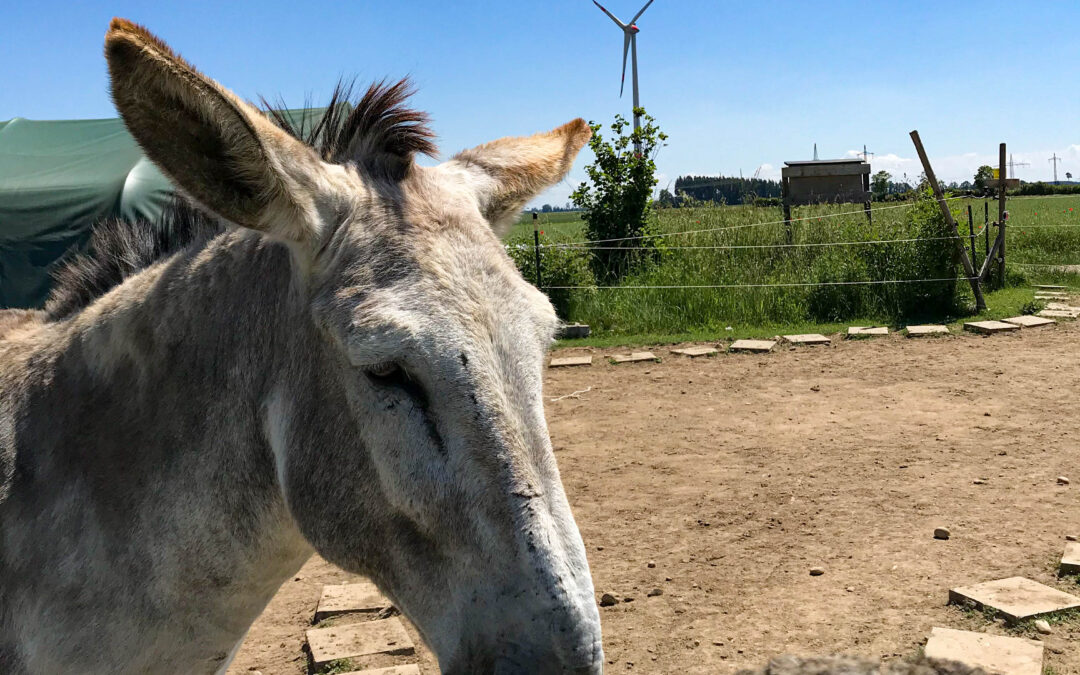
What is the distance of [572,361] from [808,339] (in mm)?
3114

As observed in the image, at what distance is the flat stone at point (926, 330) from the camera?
10.2 metres

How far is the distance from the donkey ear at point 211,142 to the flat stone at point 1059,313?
11.7 metres

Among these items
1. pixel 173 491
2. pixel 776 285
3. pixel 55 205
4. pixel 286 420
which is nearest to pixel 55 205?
pixel 55 205

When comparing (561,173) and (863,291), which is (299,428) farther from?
(863,291)

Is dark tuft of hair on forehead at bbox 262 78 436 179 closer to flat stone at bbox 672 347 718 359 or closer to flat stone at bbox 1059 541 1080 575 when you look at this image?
flat stone at bbox 1059 541 1080 575

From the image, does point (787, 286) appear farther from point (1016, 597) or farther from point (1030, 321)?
point (1016, 597)

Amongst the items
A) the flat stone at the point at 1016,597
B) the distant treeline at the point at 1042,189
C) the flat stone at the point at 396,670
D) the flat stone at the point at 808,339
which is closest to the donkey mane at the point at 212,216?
the flat stone at the point at 396,670

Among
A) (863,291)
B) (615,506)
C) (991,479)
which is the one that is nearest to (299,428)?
(615,506)

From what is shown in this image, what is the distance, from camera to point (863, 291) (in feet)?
38.2

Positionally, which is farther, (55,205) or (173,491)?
(55,205)

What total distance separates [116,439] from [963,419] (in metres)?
7.16

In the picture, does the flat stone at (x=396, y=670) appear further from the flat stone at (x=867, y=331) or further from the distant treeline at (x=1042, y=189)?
the distant treeline at (x=1042, y=189)

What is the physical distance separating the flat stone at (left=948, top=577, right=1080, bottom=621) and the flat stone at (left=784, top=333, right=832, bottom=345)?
20.2ft

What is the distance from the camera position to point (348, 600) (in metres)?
4.47
